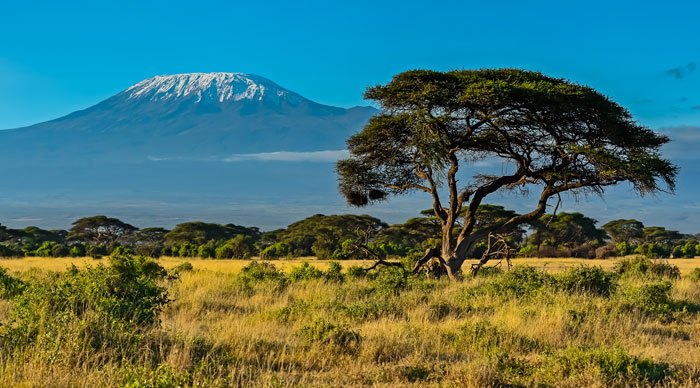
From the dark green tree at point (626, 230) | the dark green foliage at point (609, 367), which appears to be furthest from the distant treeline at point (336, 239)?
the dark green foliage at point (609, 367)

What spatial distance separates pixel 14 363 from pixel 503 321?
662 centimetres

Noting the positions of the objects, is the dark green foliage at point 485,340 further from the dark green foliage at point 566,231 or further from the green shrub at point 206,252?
the dark green foliage at point 566,231

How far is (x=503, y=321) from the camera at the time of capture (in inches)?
343

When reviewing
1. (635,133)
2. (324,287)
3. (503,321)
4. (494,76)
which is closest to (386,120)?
(494,76)

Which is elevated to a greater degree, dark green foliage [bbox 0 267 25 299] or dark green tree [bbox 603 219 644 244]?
dark green tree [bbox 603 219 644 244]

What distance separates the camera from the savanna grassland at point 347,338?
5465mm

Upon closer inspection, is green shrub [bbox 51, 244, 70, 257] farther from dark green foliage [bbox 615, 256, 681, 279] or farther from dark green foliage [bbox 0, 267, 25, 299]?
dark green foliage [bbox 615, 256, 681, 279]

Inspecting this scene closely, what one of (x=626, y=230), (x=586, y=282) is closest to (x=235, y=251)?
(x=586, y=282)

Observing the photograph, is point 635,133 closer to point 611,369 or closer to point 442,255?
point 442,255

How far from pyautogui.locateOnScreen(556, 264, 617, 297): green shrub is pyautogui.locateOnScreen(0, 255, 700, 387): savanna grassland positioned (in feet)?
2.23

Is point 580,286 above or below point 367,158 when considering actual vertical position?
below

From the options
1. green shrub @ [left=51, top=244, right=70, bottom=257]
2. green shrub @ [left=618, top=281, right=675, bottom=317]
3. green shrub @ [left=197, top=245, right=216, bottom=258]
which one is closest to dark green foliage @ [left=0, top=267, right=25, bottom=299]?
green shrub @ [left=618, top=281, right=675, bottom=317]

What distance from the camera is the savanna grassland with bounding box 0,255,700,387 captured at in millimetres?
5465

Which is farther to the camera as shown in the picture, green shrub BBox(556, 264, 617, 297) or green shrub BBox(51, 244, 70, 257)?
green shrub BBox(51, 244, 70, 257)
